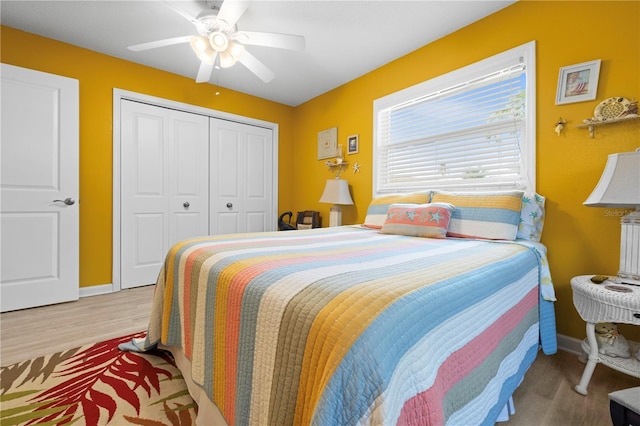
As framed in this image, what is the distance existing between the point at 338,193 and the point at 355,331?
2727 mm

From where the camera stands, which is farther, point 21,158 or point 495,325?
point 21,158

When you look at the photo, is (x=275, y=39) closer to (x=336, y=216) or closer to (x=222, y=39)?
(x=222, y=39)

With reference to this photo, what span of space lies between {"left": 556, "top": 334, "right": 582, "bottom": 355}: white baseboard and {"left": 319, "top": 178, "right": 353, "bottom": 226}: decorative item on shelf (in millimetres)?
2111

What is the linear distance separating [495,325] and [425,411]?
1.98 feet

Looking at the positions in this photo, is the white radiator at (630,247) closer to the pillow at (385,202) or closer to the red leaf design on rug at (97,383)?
the pillow at (385,202)

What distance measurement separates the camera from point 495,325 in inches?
41.6

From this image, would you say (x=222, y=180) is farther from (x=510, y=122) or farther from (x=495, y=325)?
(x=495, y=325)

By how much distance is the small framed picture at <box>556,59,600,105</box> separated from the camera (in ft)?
5.79

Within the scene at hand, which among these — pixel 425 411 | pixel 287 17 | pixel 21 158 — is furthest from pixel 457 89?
pixel 21 158

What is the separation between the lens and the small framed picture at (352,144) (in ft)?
11.1

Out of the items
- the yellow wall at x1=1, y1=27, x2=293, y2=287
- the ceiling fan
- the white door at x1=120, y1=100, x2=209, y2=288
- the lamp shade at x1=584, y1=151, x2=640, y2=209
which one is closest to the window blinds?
the lamp shade at x1=584, y1=151, x2=640, y2=209

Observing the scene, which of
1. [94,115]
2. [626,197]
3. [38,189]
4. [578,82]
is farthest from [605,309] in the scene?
[94,115]

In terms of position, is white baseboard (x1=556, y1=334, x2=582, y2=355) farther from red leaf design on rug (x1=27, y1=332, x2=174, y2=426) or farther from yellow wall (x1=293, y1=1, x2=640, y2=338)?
red leaf design on rug (x1=27, y1=332, x2=174, y2=426)

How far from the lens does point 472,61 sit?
2.37 metres
